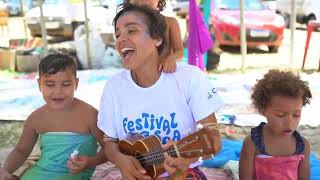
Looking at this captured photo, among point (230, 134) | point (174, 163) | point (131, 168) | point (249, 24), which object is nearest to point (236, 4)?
point (249, 24)

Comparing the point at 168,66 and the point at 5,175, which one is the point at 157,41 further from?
the point at 5,175

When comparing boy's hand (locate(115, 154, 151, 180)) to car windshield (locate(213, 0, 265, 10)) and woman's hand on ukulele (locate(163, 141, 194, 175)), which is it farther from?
car windshield (locate(213, 0, 265, 10))

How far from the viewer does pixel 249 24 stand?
998 centimetres

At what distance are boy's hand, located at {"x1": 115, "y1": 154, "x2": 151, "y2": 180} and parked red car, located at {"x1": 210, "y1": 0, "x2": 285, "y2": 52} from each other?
8.19 metres

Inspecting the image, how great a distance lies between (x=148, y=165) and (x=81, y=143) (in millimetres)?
652

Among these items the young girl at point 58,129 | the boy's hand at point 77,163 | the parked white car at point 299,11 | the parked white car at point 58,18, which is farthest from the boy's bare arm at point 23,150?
the parked white car at point 299,11

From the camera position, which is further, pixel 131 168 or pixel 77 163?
pixel 77 163

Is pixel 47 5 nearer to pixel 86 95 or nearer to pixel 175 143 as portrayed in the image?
pixel 86 95

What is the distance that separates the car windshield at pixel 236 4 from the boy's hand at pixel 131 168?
8.81 meters

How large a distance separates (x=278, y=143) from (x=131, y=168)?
82cm

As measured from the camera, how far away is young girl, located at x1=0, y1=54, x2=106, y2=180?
2.46m

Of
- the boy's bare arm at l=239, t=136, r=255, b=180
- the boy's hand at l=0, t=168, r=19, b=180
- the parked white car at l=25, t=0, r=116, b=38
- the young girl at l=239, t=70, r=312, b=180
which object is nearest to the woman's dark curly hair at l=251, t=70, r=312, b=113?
the young girl at l=239, t=70, r=312, b=180

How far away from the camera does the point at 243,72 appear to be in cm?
768

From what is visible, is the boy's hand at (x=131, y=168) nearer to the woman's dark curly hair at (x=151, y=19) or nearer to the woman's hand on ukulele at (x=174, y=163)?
the woman's hand on ukulele at (x=174, y=163)
